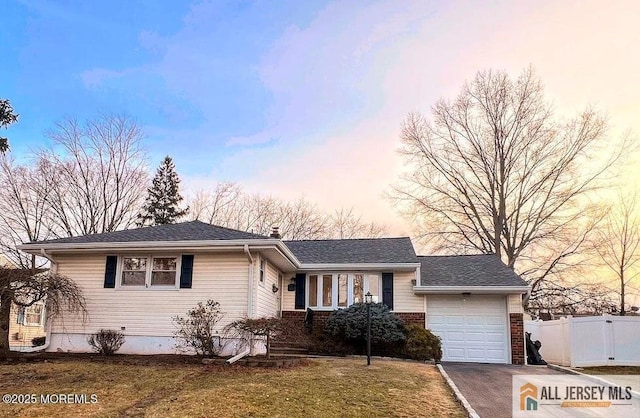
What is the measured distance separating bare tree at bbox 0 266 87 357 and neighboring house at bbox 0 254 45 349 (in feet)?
37.4

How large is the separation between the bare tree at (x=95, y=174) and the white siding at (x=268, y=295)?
15966 millimetres

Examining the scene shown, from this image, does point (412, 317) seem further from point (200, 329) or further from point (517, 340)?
point (200, 329)

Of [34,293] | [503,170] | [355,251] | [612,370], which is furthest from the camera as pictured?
[503,170]

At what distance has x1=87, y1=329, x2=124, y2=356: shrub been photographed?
1240cm

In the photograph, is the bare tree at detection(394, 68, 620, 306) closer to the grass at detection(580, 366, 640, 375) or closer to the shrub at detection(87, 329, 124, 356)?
the grass at detection(580, 366, 640, 375)

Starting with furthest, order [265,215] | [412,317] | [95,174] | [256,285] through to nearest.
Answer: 1. [265,215]
2. [95,174]
3. [412,317]
4. [256,285]

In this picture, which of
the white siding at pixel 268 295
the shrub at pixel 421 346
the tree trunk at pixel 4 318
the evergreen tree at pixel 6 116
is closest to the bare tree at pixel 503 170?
the shrub at pixel 421 346

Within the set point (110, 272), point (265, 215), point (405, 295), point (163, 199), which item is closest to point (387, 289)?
point (405, 295)

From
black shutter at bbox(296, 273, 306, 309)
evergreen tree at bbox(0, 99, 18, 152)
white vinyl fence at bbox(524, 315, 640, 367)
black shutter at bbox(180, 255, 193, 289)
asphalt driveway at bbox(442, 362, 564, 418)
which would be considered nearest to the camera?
asphalt driveway at bbox(442, 362, 564, 418)

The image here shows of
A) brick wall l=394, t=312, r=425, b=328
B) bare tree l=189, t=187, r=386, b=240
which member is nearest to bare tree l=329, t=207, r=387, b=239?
bare tree l=189, t=187, r=386, b=240

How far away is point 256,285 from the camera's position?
12.6 m

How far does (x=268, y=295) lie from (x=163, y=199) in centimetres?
2157

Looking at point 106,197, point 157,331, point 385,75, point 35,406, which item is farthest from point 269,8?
point 106,197

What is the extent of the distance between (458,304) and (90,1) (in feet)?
45.1
